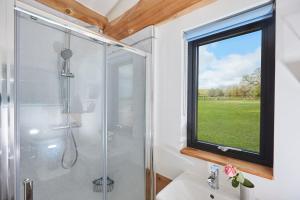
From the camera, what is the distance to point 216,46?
4.35ft

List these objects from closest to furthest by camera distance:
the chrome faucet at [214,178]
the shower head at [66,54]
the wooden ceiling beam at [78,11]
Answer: the chrome faucet at [214,178] → the shower head at [66,54] → the wooden ceiling beam at [78,11]

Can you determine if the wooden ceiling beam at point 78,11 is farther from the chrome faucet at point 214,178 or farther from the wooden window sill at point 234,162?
the chrome faucet at point 214,178

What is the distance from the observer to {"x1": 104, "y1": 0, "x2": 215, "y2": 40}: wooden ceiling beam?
130cm

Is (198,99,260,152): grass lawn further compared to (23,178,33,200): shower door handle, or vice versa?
(198,99,260,152): grass lawn

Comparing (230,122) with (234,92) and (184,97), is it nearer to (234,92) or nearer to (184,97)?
(234,92)

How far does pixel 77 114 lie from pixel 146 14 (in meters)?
1.22

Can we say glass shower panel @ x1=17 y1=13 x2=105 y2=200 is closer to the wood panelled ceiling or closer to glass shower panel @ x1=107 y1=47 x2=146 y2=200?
glass shower panel @ x1=107 y1=47 x2=146 y2=200

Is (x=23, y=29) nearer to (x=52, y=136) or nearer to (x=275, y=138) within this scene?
(x=52, y=136)

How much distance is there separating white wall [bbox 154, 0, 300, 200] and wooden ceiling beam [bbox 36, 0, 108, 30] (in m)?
0.93

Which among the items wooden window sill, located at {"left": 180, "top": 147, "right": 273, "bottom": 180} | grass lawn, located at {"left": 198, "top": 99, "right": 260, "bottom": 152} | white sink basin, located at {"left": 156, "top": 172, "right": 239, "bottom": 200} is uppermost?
grass lawn, located at {"left": 198, "top": 99, "right": 260, "bottom": 152}

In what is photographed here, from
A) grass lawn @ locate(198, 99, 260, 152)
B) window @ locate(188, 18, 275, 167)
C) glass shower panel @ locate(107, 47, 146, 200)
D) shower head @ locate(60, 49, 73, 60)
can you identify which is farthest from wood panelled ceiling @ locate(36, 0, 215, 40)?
grass lawn @ locate(198, 99, 260, 152)

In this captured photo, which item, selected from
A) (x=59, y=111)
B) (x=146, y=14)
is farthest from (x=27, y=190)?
(x=146, y=14)

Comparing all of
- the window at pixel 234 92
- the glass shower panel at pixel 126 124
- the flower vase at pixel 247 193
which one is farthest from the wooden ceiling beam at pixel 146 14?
the flower vase at pixel 247 193

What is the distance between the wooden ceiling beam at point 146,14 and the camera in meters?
1.30
